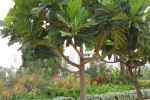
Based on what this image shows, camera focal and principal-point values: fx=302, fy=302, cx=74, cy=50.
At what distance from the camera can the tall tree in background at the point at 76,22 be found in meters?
3.10

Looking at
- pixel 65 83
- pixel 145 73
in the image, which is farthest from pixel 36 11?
pixel 145 73

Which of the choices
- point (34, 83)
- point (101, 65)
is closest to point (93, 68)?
point (101, 65)

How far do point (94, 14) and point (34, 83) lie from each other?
6655 mm

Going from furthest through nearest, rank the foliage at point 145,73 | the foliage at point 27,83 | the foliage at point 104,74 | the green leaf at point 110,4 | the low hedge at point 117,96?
the foliage at point 145,73 < the foliage at point 104,74 < the foliage at point 27,83 < the low hedge at point 117,96 < the green leaf at point 110,4

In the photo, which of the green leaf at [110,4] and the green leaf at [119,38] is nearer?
the green leaf at [110,4]

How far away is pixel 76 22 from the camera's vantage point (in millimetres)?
3084

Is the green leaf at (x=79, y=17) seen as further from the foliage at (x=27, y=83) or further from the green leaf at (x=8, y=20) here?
the foliage at (x=27, y=83)

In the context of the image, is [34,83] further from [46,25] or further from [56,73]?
[46,25]

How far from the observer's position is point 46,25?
3.54 m

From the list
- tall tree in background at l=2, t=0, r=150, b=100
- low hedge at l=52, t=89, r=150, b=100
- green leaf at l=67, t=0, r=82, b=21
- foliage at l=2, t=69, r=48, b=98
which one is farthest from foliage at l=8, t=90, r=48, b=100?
green leaf at l=67, t=0, r=82, b=21

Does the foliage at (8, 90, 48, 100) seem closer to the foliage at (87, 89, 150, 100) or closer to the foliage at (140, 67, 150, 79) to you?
the foliage at (87, 89, 150, 100)

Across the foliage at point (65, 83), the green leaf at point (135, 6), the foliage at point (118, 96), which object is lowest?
the foliage at point (118, 96)

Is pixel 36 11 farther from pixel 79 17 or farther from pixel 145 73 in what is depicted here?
pixel 145 73

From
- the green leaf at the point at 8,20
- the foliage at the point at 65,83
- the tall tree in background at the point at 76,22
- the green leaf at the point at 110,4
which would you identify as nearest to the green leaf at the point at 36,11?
the tall tree in background at the point at 76,22
